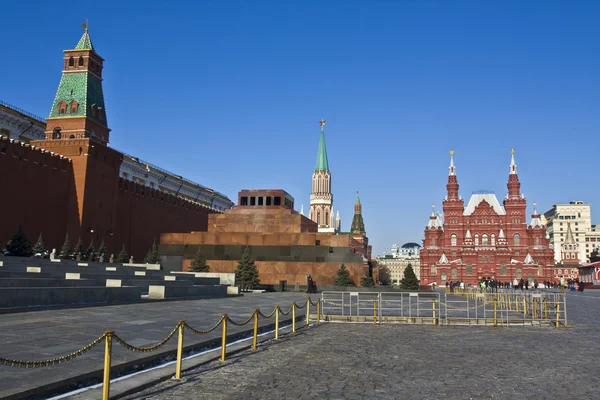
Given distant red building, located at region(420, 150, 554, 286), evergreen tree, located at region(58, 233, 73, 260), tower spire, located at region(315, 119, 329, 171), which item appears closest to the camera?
evergreen tree, located at region(58, 233, 73, 260)

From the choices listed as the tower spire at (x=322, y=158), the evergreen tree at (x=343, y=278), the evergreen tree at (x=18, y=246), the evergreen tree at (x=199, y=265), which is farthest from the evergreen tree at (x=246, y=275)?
the tower spire at (x=322, y=158)

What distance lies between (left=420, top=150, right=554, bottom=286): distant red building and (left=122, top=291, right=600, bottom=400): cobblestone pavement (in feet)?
217

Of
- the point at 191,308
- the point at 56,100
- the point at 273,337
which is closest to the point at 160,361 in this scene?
the point at 273,337

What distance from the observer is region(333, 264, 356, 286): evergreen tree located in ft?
106

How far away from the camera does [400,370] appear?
324 inches

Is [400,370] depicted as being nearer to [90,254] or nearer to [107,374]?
[107,374]

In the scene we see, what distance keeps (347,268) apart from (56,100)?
3317 cm

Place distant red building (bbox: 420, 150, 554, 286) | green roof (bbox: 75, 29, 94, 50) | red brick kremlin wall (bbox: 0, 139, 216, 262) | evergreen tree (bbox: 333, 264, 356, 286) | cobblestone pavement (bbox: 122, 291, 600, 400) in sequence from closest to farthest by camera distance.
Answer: cobblestone pavement (bbox: 122, 291, 600, 400), evergreen tree (bbox: 333, 264, 356, 286), red brick kremlin wall (bbox: 0, 139, 216, 262), green roof (bbox: 75, 29, 94, 50), distant red building (bbox: 420, 150, 554, 286)

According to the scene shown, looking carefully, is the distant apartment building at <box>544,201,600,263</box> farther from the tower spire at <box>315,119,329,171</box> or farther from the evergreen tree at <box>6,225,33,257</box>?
the evergreen tree at <box>6,225,33,257</box>

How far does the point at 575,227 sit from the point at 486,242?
88.4 metres

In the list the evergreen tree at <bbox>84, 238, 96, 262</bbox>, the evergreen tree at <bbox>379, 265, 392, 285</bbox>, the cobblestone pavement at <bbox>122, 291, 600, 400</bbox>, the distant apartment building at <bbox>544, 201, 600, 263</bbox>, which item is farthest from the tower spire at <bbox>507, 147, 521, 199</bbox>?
the distant apartment building at <bbox>544, 201, 600, 263</bbox>

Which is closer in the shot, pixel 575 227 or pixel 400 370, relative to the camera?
pixel 400 370

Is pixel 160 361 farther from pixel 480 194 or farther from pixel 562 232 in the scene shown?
pixel 562 232

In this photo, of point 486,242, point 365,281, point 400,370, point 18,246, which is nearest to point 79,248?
point 18,246
